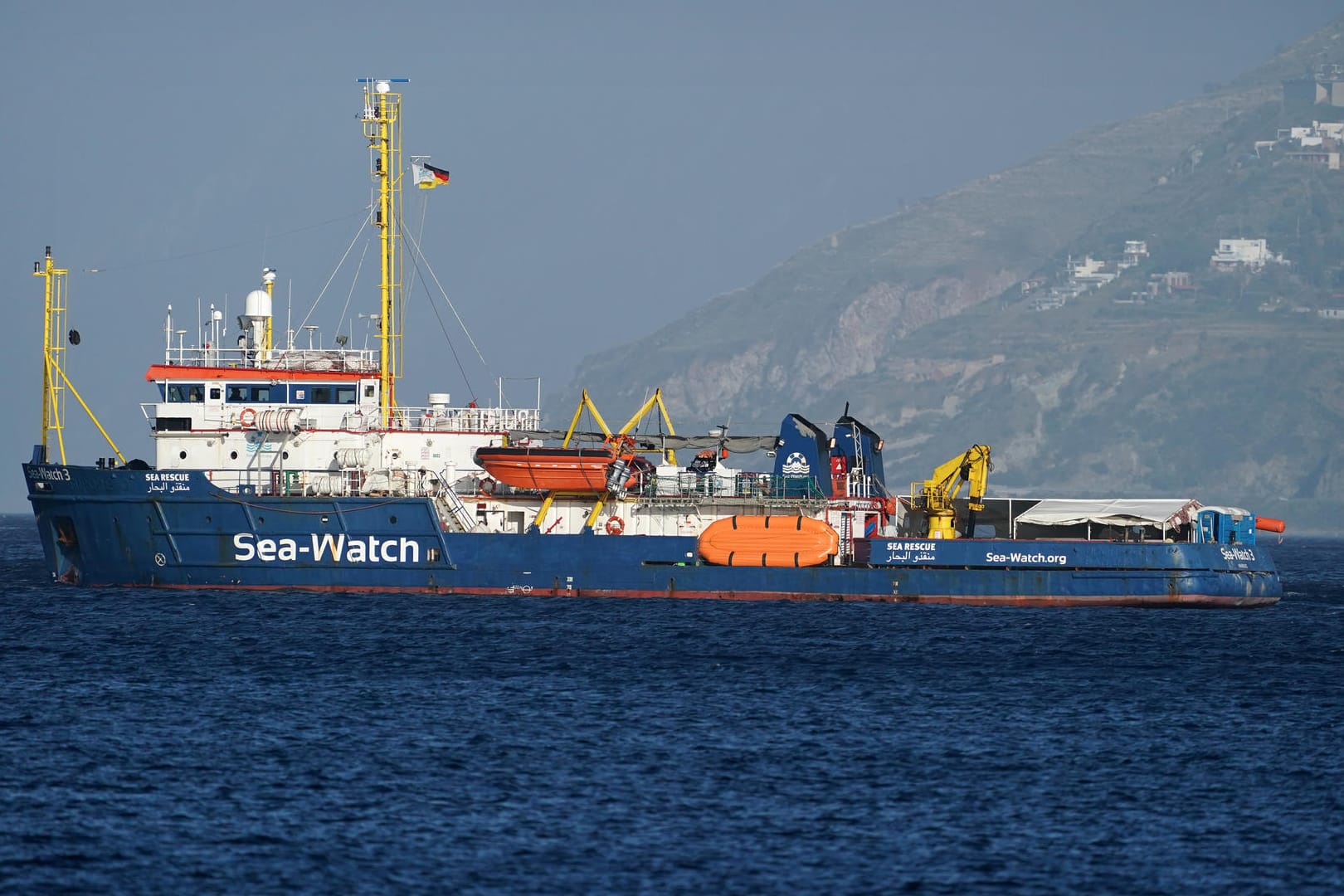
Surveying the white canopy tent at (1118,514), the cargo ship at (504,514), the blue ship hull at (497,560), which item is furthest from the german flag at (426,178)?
the white canopy tent at (1118,514)

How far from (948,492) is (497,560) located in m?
12.9

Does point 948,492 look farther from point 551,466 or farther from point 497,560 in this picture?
point 497,560

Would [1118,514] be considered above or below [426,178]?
below

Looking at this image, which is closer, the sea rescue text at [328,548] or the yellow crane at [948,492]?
the sea rescue text at [328,548]

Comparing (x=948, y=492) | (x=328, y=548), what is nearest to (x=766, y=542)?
(x=948, y=492)

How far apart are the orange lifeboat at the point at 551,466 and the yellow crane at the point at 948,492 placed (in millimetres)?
8531

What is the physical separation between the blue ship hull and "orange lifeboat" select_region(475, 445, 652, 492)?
4.61 feet

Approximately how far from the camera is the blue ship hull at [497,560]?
49.4 m

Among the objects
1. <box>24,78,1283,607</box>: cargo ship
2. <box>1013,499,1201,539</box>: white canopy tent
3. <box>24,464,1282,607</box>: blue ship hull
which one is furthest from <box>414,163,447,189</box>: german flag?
<box>1013,499,1201,539</box>: white canopy tent

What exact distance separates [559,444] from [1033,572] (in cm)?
1480

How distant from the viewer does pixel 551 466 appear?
49.8 m

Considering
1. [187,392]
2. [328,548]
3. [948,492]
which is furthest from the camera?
[948,492]

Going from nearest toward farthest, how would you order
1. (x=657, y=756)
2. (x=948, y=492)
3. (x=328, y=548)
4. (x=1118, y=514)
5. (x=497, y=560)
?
(x=657, y=756)
(x=328, y=548)
(x=497, y=560)
(x=948, y=492)
(x=1118, y=514)

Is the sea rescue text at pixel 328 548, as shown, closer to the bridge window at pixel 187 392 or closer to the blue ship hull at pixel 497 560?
the blue ship hull at pixel 497 560
